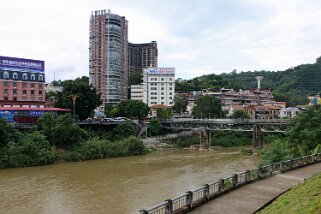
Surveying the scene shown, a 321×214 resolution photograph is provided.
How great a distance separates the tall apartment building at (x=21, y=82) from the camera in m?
70.0

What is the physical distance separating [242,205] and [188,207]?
2.66 metres

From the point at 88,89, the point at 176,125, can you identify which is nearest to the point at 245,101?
the point at 176,125

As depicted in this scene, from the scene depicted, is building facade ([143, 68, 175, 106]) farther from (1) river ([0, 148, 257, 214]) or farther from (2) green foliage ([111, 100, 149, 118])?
(1) river ([0, 148, 257, 214])

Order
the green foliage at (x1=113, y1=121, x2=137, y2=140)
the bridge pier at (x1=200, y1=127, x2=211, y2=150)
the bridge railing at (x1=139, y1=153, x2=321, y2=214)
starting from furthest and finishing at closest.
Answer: the bridge pier at (x1=200, y1=127, x2=211, y2=150) < the green foliage at (x1=113, y1=121, x2=137, y2=140) < the bridge railing at (x1=139, y1=153, x2=321, y2=214)

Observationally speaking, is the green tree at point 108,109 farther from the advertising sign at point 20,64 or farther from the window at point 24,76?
the window at point 24,76

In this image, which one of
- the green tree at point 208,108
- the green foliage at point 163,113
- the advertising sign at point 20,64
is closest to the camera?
A: the advertising sign at point 20,64

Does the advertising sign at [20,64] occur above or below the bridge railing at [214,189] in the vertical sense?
above

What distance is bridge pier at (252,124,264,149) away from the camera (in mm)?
66625

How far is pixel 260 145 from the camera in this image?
220 feet

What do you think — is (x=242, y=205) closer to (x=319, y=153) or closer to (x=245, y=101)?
(x=319, y=153)

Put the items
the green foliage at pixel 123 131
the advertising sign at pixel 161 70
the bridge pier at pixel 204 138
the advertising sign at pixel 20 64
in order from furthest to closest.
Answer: the advertising sign at pixel 161 70 → the bridge pier at pixel 204 138 → the advertising sign at pixel 20 64 → the green foliage at pixel 123 131

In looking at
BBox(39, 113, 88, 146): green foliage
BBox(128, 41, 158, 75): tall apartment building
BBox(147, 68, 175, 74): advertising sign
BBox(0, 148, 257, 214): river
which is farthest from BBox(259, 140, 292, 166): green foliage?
BBox(128, 41, 158, 75): tall apartment building

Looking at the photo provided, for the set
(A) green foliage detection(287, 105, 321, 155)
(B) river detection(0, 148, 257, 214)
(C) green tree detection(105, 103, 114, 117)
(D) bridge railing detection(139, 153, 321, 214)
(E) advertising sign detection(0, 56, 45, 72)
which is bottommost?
(B) river detection(0, 148, 257, 214)

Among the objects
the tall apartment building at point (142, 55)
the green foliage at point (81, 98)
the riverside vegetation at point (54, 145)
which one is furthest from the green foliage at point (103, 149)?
the tall apartment building at point (142, 55)
